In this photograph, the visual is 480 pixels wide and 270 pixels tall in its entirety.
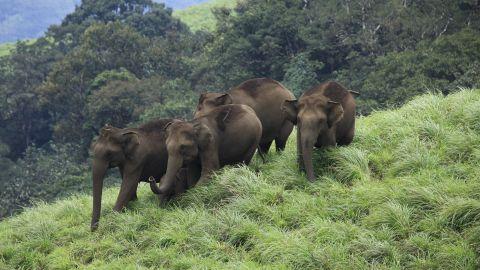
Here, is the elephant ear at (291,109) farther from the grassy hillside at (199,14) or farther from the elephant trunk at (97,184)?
the grassy hillside at (199,14)

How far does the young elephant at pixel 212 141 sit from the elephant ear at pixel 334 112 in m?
1.23

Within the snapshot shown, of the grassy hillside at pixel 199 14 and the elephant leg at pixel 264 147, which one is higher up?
the grassy hillside at pixel 199 14

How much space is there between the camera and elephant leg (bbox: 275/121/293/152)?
11195 mm

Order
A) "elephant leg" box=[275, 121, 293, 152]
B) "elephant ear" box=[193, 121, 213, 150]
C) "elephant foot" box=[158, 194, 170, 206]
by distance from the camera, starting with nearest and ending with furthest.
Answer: "elephant ear" box=[193, 121, 213, 150] → "elephant foot" box=[158, 194, 170, 206] → "elephant leg" box=[275, 121, 293, 152]

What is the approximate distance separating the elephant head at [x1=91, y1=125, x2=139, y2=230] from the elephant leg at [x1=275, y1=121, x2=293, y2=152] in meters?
2.84

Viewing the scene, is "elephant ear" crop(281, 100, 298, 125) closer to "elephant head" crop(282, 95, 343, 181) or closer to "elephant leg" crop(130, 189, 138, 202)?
"elephant head" crop(282, 95, 343, 181)

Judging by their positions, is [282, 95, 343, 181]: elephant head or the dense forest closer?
[282, 95, 343, 181]: elephant head

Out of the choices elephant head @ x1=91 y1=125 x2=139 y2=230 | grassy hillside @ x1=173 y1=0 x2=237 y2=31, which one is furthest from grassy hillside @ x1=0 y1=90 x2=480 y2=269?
grassy hillside @ x1=173 y1=0 x2=237 y2=31

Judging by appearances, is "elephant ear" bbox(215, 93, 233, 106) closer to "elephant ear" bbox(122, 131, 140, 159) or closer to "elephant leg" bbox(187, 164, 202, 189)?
"elephant leg" bbox(187, 164, 202, 189)

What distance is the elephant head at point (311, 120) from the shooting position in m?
8.74

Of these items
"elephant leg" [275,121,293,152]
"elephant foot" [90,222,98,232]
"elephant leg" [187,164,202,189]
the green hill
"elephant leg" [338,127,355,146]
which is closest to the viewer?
"elephant foot" [90,222,98,232]

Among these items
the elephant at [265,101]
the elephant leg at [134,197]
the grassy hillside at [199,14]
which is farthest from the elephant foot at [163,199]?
the grassy hillside at [199,14]

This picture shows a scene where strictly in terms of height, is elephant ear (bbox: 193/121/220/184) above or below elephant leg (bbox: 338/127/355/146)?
A: above

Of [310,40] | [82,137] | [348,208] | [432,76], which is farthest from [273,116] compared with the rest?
[82,137]
